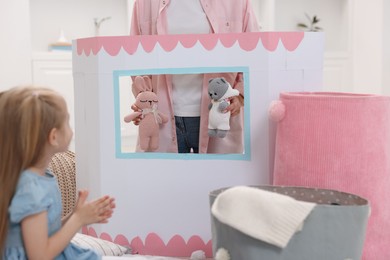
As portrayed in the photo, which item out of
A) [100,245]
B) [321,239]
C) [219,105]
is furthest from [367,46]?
[321,239]

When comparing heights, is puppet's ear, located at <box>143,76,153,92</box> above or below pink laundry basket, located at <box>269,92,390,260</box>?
above

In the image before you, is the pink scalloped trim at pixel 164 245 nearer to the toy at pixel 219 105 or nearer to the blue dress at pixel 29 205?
the toy at pixel 219 105

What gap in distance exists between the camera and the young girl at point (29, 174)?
90cm

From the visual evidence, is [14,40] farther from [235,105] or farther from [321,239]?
[321,239]

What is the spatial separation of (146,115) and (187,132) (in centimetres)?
13

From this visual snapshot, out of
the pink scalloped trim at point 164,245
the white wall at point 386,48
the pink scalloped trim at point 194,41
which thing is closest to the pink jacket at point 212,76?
the pink scalloped trim at point 194,41

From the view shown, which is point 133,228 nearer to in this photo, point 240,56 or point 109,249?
point 109,249

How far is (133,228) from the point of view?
1410 millimetres

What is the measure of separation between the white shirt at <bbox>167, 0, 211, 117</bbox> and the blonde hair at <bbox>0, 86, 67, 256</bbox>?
0.59 metres

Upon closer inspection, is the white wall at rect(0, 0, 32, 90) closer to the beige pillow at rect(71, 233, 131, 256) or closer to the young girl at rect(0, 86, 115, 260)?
the beige pillow at rect(71, 233, 131, 256)

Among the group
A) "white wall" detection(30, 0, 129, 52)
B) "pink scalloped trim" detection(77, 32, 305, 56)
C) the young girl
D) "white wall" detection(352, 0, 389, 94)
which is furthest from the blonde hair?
"white wall" detection(30, 0, 129, 52)

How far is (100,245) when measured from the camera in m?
1.35

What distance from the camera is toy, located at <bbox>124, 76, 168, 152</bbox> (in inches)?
56.4

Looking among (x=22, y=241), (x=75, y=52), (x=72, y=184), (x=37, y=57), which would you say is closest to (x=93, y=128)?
(x=75, y=52)
